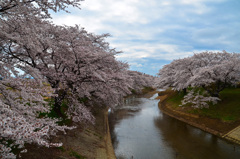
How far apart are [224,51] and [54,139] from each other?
30.6 metres

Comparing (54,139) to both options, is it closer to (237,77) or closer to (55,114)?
(55,114)

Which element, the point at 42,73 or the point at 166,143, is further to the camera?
the point at 166,143

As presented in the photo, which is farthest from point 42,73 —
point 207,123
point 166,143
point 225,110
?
point 225,110

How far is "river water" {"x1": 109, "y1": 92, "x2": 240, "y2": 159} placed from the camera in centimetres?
1440

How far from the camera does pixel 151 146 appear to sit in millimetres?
16094

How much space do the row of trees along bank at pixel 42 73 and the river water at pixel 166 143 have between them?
5.44 metres

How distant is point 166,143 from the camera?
55.5 feet

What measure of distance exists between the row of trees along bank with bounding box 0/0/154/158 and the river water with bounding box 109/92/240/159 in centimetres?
544

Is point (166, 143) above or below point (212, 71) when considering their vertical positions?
below

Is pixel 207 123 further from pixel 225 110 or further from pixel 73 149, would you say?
pixel 73 149

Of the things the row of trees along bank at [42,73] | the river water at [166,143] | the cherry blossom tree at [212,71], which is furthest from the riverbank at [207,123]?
the row of trees along bank at [42,73]

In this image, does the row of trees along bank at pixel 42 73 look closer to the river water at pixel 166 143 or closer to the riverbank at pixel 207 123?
the river water at pixel 166 143

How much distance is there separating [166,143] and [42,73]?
14631mm

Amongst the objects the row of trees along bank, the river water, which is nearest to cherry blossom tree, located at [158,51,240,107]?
the river water
